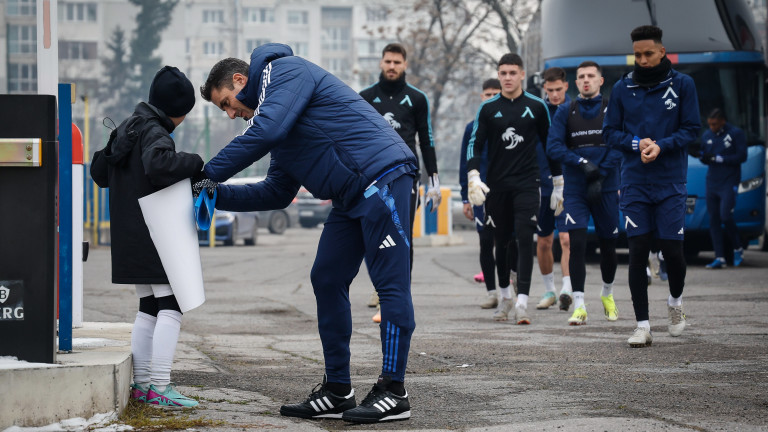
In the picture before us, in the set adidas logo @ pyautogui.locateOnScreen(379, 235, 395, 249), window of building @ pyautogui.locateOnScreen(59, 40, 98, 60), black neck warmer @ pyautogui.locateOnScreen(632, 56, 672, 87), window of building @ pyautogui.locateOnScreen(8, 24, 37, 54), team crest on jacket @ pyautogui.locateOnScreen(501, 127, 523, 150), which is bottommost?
adidas logo @ pyautogui.locateOnScreen(379, 235, 395, 249)

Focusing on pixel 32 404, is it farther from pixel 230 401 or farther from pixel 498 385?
pixel 498 385

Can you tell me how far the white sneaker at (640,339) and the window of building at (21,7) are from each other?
410 cm

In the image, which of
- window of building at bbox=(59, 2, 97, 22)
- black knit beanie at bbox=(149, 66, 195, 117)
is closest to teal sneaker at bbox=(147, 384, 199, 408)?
black knit beanie at bbox=(149, 66, 195, 117)

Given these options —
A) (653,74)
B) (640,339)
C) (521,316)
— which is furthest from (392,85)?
(640,339)

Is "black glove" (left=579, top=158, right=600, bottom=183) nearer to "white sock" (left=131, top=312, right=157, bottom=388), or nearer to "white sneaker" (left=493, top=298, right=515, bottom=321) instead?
"white sneaker" (left=493, top=298, right=515, bottom=321)

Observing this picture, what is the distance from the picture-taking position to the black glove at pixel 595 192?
30.2ft

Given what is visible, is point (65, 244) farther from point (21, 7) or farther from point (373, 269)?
point (373, 269)

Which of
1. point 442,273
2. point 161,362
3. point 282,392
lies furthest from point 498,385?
point 442,273

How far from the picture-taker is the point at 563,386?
18.2 feet

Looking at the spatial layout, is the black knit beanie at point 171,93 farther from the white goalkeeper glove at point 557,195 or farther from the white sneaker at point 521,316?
the white goalkeeper glove at point 557,195

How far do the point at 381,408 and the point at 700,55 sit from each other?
11966 millimetres

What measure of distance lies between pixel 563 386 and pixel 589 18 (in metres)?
11.0

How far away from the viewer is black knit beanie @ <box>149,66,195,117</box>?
5.20 m

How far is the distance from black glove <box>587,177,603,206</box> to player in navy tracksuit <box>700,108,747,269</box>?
654 centimetres
